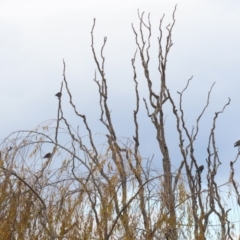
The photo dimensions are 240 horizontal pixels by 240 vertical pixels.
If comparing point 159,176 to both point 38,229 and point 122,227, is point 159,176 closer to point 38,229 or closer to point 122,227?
point 122,227

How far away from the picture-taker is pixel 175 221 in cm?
615

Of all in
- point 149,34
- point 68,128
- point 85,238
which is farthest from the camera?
point 149,34

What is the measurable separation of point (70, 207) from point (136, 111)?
7.94 ft

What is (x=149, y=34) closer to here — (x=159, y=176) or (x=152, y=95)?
(x=152, y=95)

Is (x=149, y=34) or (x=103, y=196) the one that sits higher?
(x=149, y=34)

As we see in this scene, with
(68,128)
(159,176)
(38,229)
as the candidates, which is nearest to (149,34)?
(68,128)

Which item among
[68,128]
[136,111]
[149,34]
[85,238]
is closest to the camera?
[85,238]

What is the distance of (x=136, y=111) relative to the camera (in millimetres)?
8125

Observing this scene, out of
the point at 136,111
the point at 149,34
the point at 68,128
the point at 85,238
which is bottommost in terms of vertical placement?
the point at 85,238

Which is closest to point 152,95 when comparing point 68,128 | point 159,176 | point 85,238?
point 68,128

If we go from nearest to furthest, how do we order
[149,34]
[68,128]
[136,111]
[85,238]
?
[85,238] < [68,128] < [136,111] < [149,34]

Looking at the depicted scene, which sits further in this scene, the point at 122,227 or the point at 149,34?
the point at 149,34

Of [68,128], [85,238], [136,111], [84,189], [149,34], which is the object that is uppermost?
[149,34]

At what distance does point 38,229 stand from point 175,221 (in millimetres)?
1144
